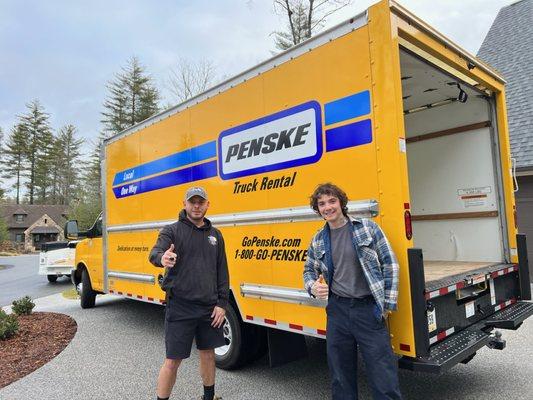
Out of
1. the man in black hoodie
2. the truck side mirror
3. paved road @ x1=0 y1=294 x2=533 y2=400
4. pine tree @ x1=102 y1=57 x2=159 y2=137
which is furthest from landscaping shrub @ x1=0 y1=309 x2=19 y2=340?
pine tree @ x1=102 y1=57 x2=159 y2=137

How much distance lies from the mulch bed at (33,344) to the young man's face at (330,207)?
4.11m

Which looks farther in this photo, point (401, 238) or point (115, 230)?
point (115, 230)

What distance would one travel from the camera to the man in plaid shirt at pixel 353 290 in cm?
282

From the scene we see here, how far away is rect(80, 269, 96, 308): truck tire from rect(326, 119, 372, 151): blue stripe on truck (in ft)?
20.8

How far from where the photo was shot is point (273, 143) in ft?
13.0

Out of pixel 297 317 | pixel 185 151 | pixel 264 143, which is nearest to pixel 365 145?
pixel 264 143

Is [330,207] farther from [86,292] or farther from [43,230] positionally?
[43,230]

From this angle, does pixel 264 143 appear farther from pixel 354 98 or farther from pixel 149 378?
pixel 149 378

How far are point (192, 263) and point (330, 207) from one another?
4.18ft

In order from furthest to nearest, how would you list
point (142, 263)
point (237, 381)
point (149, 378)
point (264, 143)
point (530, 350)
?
point (142, 263)
point (530, 350)
point (149, 378)
point (237, 381)
point (264, 143)

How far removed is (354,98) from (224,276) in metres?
1.82

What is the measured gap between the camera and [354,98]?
3299 mm

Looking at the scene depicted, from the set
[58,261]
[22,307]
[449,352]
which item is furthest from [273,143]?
[58,261]

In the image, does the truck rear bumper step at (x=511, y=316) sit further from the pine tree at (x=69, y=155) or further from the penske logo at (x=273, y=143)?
the pine tree at (x=69, y=155)
